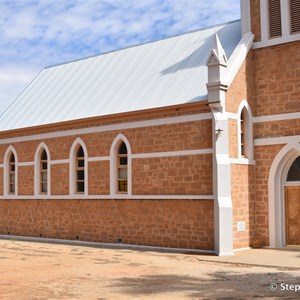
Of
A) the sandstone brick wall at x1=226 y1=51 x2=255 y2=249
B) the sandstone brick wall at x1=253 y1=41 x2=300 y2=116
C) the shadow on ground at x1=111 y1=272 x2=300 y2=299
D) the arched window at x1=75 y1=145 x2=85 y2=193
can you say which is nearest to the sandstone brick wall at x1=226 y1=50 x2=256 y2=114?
the sandstone brick wall at x1=226 y1=51 x2=255 y2=249

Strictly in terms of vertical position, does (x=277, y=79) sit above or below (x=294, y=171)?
above

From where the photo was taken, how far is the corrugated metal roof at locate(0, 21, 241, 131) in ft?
66.0

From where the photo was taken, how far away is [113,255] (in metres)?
17.4

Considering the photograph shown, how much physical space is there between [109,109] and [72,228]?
5063mm

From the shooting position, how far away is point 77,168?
22594 millimetres

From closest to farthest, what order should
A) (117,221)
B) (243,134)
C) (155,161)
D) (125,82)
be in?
(243,134), (155,161), (117,221), (125,82)

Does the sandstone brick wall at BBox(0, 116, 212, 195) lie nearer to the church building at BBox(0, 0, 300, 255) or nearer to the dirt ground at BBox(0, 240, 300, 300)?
the church building at BBox(0, 0, 300, 255)

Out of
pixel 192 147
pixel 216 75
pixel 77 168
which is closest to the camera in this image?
pixel 216 75

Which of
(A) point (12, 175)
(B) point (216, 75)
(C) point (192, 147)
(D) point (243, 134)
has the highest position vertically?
(B) point (216, 75)

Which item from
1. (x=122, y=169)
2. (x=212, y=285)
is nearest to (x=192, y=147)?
(x=122, y=169)

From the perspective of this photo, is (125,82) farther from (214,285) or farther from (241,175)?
(214,285)

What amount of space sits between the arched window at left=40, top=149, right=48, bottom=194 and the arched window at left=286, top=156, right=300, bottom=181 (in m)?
10.7

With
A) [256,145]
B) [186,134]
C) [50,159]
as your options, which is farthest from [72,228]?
[256,145]

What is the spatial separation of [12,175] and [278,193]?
518 inches
